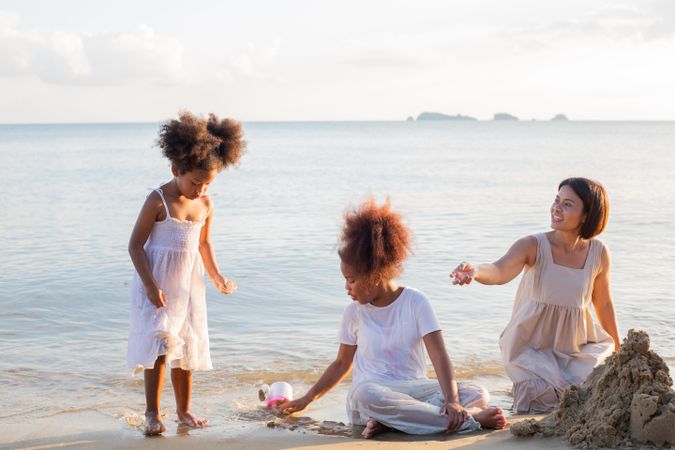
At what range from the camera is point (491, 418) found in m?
4.18

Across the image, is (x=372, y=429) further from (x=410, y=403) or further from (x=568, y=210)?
(x=568, y=210)

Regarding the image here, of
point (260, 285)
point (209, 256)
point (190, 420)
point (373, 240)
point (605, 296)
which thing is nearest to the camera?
point (373, 240)

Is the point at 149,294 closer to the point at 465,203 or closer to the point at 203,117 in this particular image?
the point at 203,117

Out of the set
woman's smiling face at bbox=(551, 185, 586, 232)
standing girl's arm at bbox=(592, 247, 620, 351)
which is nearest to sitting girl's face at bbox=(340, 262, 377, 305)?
woman's smiling face at bbox=(551, 185, 586, 232)

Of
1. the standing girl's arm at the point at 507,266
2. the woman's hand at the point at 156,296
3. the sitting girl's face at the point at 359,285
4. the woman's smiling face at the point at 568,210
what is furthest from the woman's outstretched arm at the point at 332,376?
the woman's smiling face at the point at 568,210

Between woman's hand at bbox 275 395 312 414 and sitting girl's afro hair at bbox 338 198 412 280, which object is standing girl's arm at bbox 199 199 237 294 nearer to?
woman's hand at bbox 275 395 312 414

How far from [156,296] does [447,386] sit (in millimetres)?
1577

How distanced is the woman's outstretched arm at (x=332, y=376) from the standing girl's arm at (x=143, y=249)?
3.02 ft

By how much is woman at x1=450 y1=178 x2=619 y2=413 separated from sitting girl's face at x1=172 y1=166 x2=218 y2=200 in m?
1.76

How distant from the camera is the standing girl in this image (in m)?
4.43

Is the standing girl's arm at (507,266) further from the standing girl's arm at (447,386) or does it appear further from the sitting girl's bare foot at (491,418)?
the sitting girl's bare foot at (491,418)

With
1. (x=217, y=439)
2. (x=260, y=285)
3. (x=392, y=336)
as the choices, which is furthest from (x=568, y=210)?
(x=260, y=285)

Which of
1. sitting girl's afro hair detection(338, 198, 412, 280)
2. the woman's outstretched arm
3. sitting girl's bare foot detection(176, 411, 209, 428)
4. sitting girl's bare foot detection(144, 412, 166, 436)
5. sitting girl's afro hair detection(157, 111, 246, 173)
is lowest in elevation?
sitting girl's bare foot detection(176, 411, 209, 428)

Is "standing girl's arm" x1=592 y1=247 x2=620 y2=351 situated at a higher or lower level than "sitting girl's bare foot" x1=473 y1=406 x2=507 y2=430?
higher
